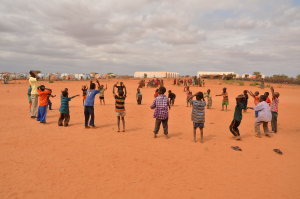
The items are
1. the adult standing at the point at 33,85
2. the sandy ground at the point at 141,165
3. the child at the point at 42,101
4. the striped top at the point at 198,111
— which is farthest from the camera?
the adult standing at the point at 33,85

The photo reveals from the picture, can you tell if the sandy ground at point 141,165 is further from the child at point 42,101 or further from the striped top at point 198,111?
the child at point 42,101

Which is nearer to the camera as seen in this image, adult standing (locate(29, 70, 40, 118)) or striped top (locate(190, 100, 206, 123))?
striped top (locate(190, 100, 206, 123))

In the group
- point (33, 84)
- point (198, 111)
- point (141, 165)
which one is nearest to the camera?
point (141, 165)

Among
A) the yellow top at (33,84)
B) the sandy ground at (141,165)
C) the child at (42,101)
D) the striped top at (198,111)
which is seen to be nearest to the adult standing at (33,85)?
the yellow top at (33,84)

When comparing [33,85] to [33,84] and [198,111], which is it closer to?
[33,84]

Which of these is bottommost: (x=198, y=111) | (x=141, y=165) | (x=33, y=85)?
(x=141, y=165)

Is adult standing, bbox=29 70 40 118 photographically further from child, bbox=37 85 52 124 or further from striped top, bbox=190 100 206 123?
striped top, bbox=190 100 206 123

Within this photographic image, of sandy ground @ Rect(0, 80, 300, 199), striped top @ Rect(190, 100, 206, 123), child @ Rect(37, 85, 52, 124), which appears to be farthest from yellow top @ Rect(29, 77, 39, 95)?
striped top @ Rect(190, 100, 206, 123)

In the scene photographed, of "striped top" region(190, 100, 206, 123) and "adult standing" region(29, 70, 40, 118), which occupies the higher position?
"adult standing" region(29, 70, 40, 118)

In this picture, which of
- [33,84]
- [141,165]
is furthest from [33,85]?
[141,165]

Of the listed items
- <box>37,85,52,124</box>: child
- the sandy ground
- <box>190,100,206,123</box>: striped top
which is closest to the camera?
the sandy ground

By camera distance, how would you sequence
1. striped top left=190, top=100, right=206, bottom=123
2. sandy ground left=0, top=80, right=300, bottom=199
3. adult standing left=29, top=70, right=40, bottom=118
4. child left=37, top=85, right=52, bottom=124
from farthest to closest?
adult standing left=29, top=70, right=40, bottom=118 < child left=37, top=85, right=52, bottom=124 < striped top left=190, top=100, right=206, bottom=123 < sandy ground left=0, top=80, right=300, bottom=199

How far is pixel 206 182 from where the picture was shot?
14.2 feet

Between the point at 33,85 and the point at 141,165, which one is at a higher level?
the point at 33,85
